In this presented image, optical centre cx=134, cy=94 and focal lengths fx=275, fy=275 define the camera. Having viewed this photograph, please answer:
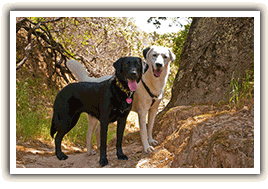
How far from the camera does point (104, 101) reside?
3.80 m

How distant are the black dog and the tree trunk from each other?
1434 millimetres

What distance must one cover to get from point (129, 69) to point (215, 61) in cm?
191

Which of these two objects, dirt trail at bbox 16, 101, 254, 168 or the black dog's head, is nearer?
dirt trail at bbox 16, 101, 254, 168

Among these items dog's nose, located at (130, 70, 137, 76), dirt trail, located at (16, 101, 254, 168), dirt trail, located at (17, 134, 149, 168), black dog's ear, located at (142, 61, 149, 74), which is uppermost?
black dog's ear, located at (142, 61, 149, 74)

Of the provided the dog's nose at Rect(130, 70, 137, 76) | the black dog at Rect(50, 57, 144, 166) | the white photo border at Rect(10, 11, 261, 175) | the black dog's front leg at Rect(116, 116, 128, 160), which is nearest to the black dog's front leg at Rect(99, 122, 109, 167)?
the black dog at Rect(50, 57, 144, 166)

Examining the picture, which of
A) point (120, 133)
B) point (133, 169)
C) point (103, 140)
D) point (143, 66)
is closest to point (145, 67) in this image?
point (143, 66)

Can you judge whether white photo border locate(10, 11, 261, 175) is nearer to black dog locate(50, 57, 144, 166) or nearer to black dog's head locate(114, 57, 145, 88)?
black dog locate(50, 57, 144, 166)

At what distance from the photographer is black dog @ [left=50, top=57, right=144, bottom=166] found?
3.68 meters

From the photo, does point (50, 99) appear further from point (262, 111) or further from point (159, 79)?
point (262, 111)

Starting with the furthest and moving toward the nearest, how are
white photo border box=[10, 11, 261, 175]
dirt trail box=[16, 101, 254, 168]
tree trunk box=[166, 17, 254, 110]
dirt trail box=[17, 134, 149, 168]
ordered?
tree trunk box=[166, 17, 254, 110]
dirt trail box=[17, 134, 149, 168]
white photo border box=[10, 11, 261, 175]
dirt trail box=[16, 101, 254, 168]

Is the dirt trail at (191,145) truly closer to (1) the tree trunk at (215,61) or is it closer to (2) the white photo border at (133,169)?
(2) the white photo border at (133,169)

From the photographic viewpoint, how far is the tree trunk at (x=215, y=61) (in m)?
4.54

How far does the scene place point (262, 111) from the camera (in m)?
3.80
